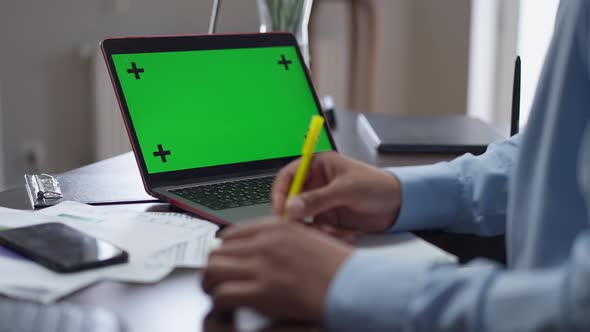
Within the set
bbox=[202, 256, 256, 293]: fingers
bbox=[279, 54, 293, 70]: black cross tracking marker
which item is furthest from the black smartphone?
bbox=[279, 54, 293, 70]: black cross tracking marker

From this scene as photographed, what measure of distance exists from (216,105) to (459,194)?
0.36 metres

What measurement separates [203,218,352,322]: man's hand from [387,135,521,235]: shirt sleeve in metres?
0.29

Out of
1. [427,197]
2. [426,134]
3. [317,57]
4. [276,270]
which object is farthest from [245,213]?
[317,57]

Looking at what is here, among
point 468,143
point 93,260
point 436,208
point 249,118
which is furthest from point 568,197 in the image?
point 468,143

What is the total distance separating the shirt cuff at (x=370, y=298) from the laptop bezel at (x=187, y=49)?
1.53 ft

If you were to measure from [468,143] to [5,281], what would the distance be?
917 millimetres

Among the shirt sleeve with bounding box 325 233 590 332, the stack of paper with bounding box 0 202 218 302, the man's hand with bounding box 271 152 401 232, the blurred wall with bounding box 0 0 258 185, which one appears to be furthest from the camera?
the blurred wall with bounding box 0 0 258 185

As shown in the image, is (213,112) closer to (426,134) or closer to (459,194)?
(459,194)

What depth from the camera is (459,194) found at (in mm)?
941

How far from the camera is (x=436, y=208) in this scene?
2.99 feet

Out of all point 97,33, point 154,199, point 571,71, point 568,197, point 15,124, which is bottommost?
point 15,124

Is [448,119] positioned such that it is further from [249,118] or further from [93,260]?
[93,260]

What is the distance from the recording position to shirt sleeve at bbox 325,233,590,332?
0.54 m

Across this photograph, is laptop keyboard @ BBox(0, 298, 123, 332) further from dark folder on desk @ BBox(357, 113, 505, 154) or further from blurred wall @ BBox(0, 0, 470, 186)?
blurred wall @ BBox(0, 0, 470, 186)
